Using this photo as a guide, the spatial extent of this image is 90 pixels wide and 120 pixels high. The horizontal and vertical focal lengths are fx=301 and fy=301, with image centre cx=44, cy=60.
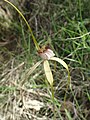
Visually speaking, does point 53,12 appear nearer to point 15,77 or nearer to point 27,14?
point 27,14

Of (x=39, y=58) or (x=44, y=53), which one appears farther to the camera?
(x=39, y=58)

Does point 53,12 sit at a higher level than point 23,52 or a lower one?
higher

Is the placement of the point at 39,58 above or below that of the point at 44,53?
below

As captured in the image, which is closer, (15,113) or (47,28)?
(15,113)

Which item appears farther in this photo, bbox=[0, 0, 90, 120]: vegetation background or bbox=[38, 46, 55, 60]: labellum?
bbox=[0, 0, 90, 120]: vegetation background

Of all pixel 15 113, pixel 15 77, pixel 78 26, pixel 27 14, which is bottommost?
pixel 15 113

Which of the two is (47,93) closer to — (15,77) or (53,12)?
(15,77)

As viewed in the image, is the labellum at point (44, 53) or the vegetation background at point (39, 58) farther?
the vegetation background at point (39, 58)

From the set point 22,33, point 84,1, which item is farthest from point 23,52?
point 84,1
